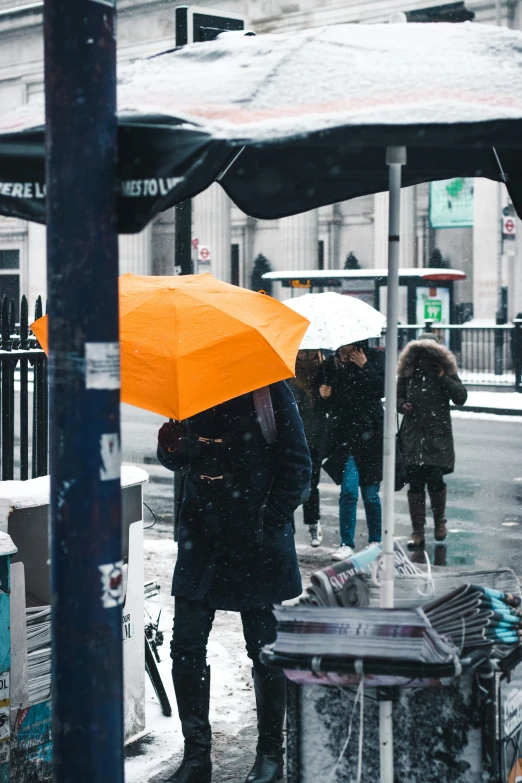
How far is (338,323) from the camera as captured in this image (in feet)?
26.5

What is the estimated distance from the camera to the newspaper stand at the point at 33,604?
401cm

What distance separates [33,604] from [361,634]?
6.10 feet

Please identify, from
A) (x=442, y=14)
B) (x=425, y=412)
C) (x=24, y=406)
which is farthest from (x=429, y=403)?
(x=442, y=14)

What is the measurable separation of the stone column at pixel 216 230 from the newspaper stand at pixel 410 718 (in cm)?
3358

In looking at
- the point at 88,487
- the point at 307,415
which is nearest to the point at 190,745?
the point at 88,487

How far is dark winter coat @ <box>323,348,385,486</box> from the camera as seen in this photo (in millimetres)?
8273

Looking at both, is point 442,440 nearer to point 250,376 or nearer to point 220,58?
point 250,376

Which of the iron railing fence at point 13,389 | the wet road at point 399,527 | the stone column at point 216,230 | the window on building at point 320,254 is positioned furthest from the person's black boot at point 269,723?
the window on building at point 320,254

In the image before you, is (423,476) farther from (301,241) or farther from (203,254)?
(301,241)

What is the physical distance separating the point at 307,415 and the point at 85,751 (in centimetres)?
621

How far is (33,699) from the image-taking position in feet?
13.5

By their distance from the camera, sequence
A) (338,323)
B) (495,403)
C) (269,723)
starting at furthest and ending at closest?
1. (495,403)
2. (338,323)
3. (269,723)

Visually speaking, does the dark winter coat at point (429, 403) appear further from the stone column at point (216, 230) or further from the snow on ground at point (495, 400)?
the stone column at point (216, 230)

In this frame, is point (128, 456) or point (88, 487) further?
point (128, 456)
